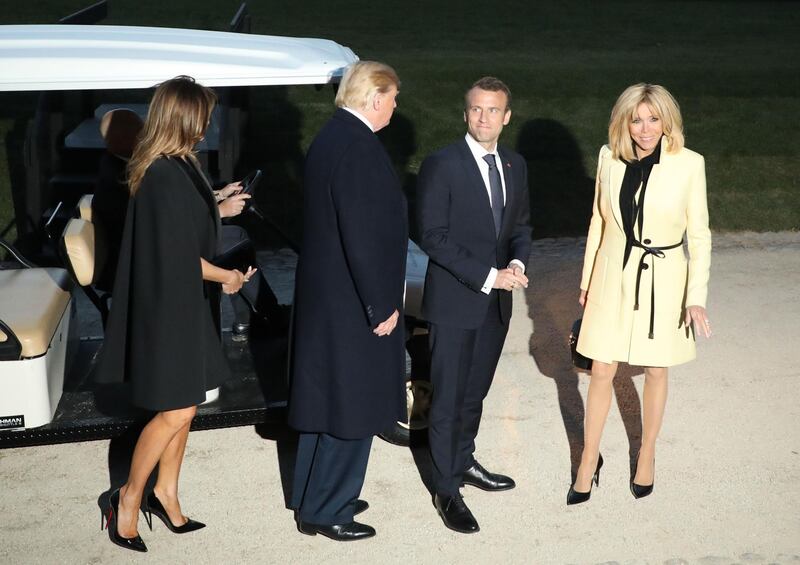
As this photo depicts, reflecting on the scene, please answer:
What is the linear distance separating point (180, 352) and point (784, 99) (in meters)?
10.9

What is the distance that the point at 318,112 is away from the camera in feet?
39.3

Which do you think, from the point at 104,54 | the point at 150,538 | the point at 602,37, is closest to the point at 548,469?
the point at 150,538

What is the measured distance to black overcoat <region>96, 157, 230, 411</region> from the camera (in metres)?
3.78

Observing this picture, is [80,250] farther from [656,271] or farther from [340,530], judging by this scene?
[656,271]

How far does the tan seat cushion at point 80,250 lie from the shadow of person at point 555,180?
4.95 m

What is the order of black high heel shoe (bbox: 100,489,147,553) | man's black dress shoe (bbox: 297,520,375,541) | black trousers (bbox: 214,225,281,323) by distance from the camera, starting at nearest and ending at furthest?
black high heel shoe (bbox: 100,489,147,553), man's black dress shoe (bbox: 297,520,375,541), black trousers (bbox: 214,225,281,323)

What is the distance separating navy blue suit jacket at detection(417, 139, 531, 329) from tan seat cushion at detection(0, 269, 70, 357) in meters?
1.54

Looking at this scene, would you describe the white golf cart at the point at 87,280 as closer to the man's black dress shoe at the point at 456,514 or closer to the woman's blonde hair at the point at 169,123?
the man's black dress shoe at the point at 456,514

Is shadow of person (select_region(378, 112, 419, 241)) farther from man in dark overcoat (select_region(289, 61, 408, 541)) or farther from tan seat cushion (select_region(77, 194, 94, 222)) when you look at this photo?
man in dark overcoat (select_region(289, 61, 408, 541))

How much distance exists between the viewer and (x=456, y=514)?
14.3ft

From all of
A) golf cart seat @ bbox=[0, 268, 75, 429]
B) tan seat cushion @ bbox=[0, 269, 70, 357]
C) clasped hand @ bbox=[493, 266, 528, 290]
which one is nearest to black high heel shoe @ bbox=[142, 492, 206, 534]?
golf cart seat @ bbox=[0, 268, 75, 429]

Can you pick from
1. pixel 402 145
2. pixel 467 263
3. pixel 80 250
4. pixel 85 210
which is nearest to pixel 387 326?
pixel 467 263

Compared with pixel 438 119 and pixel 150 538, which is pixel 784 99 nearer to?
pixel 438 119

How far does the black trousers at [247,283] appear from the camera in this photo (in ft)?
17.0
